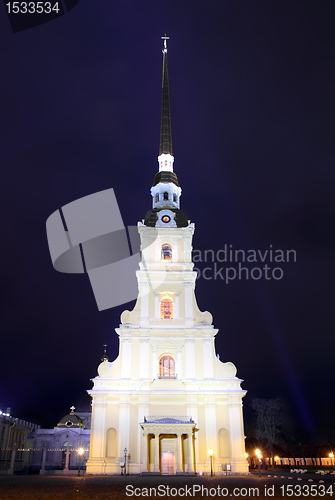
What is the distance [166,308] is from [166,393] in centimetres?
783

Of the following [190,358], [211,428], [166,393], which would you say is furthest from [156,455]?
[190,358]

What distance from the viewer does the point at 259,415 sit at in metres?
51.0

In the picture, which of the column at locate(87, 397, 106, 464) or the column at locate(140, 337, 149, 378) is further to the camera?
the column at locate(140, 337, 149, 378)

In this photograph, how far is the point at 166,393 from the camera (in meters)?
33.0

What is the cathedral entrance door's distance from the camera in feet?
103

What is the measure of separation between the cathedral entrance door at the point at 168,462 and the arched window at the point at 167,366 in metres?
5.91

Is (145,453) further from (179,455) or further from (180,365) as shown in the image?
(180,365)

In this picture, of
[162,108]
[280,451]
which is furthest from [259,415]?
[162,108]

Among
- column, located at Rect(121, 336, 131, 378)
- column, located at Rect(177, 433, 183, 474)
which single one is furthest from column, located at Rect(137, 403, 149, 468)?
column, located at Rect(177, 433, 183, 474)

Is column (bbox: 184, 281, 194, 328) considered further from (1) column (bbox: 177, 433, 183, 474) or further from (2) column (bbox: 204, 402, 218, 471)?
(1) column (bbox: 177, 433, 183, 474)

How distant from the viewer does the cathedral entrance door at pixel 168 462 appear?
3136 cm

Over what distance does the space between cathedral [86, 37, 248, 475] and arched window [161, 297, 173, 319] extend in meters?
0.09

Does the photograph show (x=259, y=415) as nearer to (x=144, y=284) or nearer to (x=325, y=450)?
(x=144, y=284)

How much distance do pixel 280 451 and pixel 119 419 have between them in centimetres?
4442
